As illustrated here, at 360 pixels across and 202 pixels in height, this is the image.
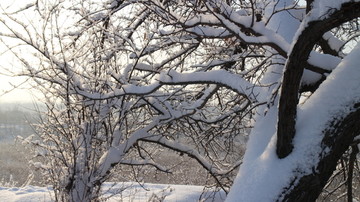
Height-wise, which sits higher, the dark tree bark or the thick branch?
the thick branch

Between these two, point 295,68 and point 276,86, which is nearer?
point 295,68

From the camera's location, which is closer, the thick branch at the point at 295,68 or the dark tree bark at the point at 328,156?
Answer: the thick branch at the point at 295,68

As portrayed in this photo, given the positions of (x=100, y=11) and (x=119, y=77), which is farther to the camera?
(x=100, y=11)

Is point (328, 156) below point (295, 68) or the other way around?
below

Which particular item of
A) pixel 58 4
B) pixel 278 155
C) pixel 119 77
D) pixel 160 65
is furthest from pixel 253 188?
pixel 58 4

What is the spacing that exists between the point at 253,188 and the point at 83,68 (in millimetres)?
2801

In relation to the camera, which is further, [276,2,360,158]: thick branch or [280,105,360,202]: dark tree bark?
[280,105,360,202]: dark tree bark

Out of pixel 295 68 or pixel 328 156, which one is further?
pixel 328 156

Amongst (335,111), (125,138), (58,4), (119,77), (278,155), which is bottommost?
(278,155)

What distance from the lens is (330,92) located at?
106 inches

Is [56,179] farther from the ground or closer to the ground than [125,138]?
closer to the ground

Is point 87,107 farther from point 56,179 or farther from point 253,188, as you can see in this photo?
point 253,188

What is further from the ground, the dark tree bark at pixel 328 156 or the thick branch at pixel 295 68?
the thick branch at pixel 295 68

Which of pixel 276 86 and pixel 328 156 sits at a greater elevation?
pixel 276 86
